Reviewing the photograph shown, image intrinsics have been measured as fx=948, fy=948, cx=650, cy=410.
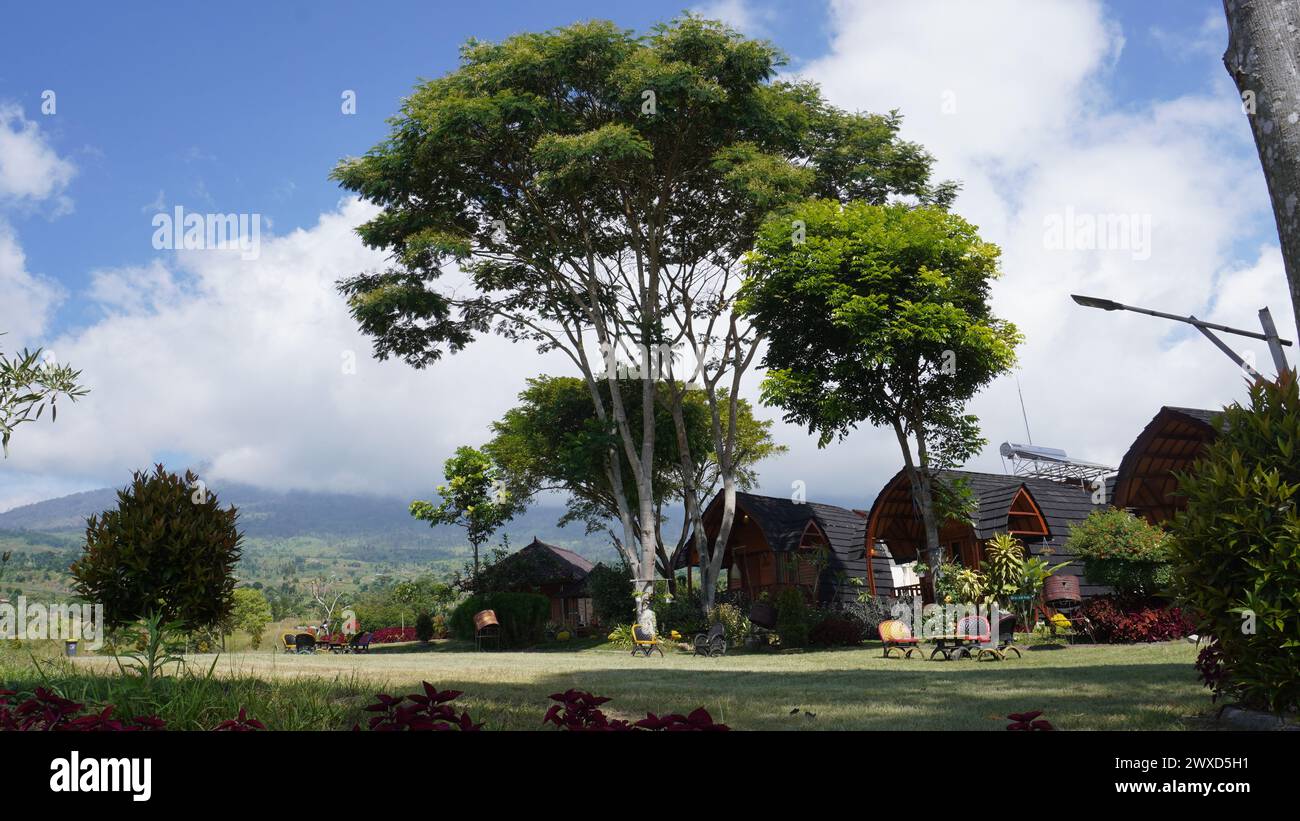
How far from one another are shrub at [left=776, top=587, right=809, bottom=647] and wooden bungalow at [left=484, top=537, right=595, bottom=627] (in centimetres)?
1818

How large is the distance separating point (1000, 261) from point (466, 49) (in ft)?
55.0

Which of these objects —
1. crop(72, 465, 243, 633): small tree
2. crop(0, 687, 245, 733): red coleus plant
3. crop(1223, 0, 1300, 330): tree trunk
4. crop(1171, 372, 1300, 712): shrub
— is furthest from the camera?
crop(72, 465, 243, 633): small tree

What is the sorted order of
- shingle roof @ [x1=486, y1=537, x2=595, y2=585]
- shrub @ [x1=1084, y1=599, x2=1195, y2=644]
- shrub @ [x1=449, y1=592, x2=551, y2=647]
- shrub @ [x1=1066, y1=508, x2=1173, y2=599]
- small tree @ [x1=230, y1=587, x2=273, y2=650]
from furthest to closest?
1. small tree @ [x1=230, y1=587, x2=273, y2=650]
2. shingle roof @ [x1=486, y1=537, x2=595, y2=585]
3. shrub @ [x1=449, y1=592, x2=551, y2=647]
4. shrub @ [x1=1066, y1=508, x2=1173, y2=599]
5. shrub @ [x1=1084, y1=599, x2=1195, y2=644]

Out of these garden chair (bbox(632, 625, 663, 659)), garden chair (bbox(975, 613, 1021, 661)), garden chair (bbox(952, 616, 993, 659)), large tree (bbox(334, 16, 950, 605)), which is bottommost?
garden chair (bbox(632, 625, 663, 659))

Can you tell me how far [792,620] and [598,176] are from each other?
1353 cm

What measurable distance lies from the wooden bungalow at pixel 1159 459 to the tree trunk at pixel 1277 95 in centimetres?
2334

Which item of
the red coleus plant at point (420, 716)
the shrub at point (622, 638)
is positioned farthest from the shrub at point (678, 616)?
the red coleus plant at point (420, 716)

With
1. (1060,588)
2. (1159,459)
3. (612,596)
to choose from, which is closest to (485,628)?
(612,596)

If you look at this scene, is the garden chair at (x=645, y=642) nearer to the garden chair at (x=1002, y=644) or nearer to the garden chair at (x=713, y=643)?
the garden chair at (x=713, y=643)

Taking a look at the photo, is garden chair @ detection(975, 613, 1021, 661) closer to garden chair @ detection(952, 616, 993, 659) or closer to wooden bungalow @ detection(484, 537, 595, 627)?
garden chair @ detection(952, 616, 993, 659)

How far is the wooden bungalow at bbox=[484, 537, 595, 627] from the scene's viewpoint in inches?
1738

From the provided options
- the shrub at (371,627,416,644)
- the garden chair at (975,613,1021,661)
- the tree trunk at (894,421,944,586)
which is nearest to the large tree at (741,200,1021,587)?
the tree trunk at (894,421,944,586)

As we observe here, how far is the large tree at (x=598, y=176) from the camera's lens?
1022 inches

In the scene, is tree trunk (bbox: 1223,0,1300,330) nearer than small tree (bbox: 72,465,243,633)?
Yes
